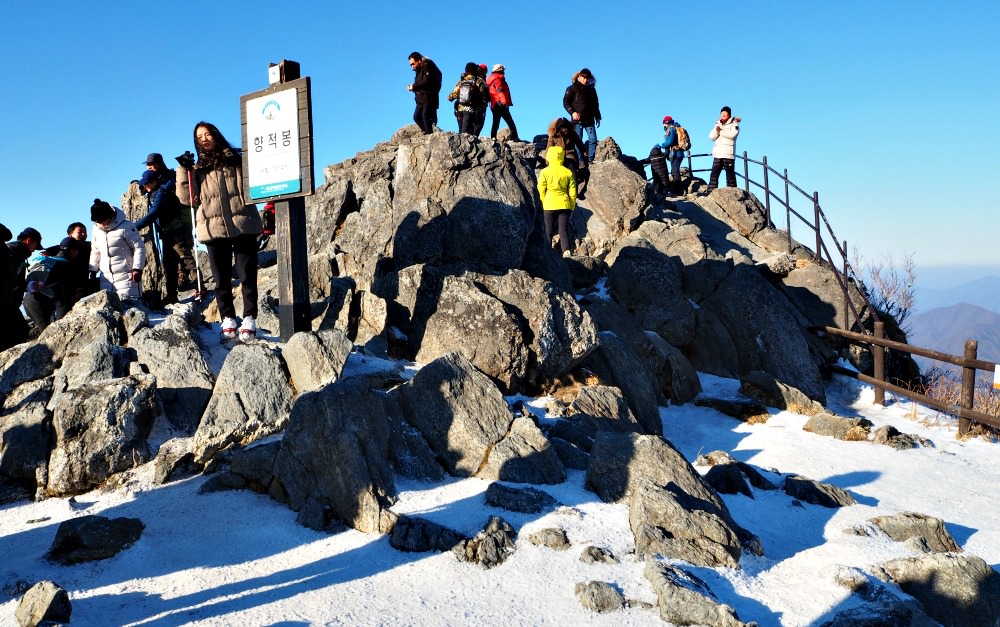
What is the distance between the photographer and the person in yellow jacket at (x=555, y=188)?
12.1m

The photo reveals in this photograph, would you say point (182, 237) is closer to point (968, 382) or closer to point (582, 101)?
point (582, 101)

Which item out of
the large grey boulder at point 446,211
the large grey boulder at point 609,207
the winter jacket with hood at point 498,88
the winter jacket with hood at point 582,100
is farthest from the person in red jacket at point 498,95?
the large grey boulder at point 446,211

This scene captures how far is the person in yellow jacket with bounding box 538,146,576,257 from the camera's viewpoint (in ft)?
39.8

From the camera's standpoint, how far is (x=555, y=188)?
12258mm

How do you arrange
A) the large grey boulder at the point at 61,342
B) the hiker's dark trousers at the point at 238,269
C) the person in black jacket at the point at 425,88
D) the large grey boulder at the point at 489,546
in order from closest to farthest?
the large grey boulder at the point at 489,546 < the large grey boulder at the point at 61,342 < the hiker's dark trousers at the point at 238,269 < the person in black jacket at the point at 425,88

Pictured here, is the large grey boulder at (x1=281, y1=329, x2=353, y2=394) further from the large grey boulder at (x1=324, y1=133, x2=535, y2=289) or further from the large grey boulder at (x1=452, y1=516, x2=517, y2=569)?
the large grey boulder at (x1=324, y1=133, x2=535, y2=289)

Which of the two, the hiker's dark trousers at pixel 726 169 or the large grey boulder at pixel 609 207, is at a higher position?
the hiker's dark trousers at pixel 726 169

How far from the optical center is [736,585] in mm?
5129

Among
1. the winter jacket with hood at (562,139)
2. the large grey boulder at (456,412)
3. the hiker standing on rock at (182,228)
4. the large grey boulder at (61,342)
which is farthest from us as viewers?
the winter jacket with hood at (562,139)

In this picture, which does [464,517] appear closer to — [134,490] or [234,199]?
[134,490]

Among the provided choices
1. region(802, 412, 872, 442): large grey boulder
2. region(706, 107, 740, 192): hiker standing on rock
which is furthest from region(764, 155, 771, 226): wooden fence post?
region(802, 412, 872, 442): large grey boulder

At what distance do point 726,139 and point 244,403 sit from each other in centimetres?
1943

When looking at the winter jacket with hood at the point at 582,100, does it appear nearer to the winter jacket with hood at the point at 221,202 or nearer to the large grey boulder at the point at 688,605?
the winter jacket with hood at the point at 221,202

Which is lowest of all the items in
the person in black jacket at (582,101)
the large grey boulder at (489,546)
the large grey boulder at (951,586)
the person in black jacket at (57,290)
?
the large grey boulder at (951,586)
